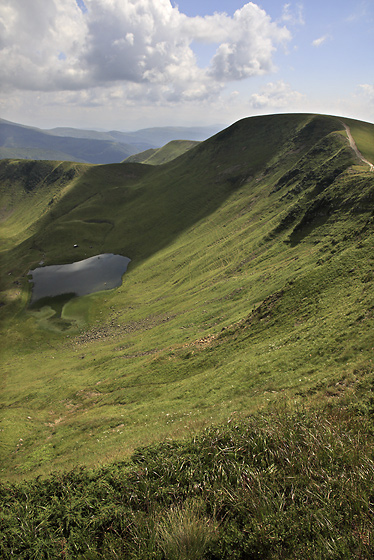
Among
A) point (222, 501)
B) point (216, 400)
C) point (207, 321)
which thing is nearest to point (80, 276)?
point (207, 321)

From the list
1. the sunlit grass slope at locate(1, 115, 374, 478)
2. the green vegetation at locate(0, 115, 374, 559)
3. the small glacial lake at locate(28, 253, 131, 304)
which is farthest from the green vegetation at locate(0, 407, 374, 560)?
the small glacial lake at locate(28, 253, 131, 304)

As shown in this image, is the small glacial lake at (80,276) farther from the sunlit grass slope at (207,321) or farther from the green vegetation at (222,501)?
the green vegetation at (222,501)

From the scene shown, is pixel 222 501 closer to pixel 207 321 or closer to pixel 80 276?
pixel 207 321

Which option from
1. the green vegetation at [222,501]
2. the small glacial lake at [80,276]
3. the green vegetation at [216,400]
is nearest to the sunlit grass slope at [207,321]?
the green vegetation at [216,400]

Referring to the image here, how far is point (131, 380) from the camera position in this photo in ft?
129

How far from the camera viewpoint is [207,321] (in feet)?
166

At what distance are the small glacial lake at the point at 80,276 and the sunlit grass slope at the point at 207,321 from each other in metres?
5.03

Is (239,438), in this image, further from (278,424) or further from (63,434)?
(63,434)

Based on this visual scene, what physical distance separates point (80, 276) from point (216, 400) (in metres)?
106

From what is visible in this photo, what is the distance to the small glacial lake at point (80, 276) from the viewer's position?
4252 inches

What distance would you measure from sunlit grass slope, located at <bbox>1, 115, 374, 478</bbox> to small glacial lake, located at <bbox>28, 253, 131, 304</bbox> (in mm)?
5032

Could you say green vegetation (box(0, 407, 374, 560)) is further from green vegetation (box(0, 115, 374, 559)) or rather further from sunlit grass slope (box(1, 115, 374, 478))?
sunlit grass slope (box(1, 115, 374, 478))

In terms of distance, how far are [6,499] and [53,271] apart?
12202 centimetres

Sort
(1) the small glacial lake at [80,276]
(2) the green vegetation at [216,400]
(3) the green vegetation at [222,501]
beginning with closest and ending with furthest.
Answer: (3) the green vegetation at [222,501]
(2) the green vegetation at [216,400]
(1) the small glacial lake at [80,276]
